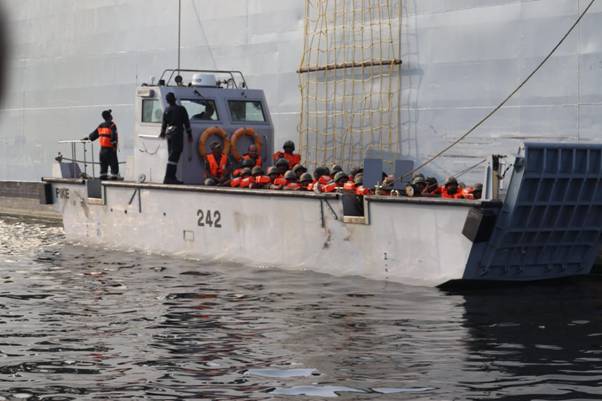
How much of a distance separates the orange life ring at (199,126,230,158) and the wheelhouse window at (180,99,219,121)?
35 centimetres

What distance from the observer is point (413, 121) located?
15.5 m

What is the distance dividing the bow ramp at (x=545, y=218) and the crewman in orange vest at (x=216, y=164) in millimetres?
4642

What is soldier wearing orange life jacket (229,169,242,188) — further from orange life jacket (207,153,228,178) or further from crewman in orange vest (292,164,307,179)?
crewman in orange vest (292,164,307,179)

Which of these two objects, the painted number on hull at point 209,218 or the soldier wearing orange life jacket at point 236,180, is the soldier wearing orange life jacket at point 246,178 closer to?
the soldier wearing orange life jacket at point 236,180

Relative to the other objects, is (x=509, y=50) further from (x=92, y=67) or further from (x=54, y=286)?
(x=92, y=67)

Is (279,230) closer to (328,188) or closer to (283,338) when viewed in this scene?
(328,188)

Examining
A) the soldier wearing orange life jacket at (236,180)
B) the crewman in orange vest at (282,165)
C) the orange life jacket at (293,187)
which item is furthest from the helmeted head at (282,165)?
the orange life jacket at (293,187)

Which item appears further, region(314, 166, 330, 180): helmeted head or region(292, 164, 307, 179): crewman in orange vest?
region(292, 164, 307, 179): crewman in orange vest

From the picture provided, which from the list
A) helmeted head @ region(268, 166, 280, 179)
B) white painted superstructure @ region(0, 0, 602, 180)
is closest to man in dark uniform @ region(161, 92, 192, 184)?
helmeted head @ region(268, 166, 280, 179)

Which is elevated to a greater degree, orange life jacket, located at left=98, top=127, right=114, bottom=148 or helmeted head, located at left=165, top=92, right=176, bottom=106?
helmeted head, located at left=165, top=92, right=176, bottom=106

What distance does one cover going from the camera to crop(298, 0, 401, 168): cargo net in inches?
622

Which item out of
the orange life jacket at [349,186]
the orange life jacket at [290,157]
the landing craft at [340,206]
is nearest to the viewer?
the landing craft at [340,206]

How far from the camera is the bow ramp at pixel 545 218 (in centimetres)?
1102

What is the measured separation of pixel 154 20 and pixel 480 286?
1079cm
